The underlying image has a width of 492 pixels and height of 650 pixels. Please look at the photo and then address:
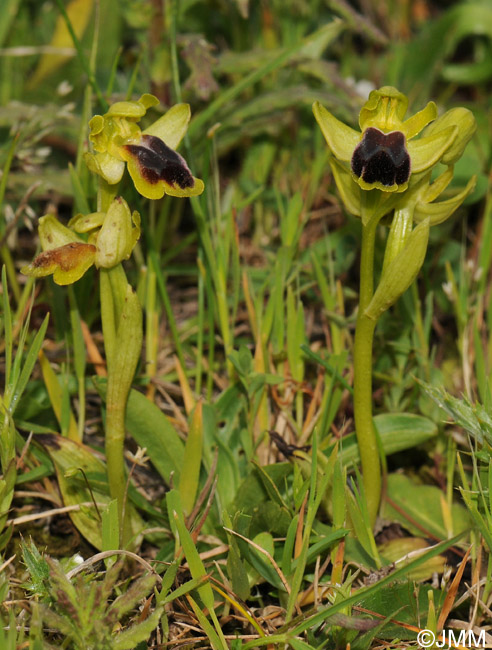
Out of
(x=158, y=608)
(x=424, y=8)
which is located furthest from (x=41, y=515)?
(x=424, y=8)

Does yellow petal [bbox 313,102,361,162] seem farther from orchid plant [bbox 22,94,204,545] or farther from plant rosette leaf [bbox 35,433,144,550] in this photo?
plant rosette leaf [bbox 35,433,144,550]

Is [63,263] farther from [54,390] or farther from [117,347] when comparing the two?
[54,390]

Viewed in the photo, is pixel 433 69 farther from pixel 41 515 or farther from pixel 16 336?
pixel 41 515

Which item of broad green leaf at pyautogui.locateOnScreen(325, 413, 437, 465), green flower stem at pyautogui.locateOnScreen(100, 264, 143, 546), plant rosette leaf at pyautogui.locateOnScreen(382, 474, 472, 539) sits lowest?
plant rosette leaf at pyautogui.locateOnScreen(382, 474, 472, 539)

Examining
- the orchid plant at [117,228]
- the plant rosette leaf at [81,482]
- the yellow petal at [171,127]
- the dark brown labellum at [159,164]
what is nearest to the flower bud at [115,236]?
the orchid plant at [117,228]

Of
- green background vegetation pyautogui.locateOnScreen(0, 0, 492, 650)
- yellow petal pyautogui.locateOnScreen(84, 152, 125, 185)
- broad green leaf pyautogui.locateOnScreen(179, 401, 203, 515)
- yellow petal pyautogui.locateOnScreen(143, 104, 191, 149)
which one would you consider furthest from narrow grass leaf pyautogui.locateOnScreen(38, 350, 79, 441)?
yellow petal pyautogui.locateOnScreen(143, 104, 191, 149)
